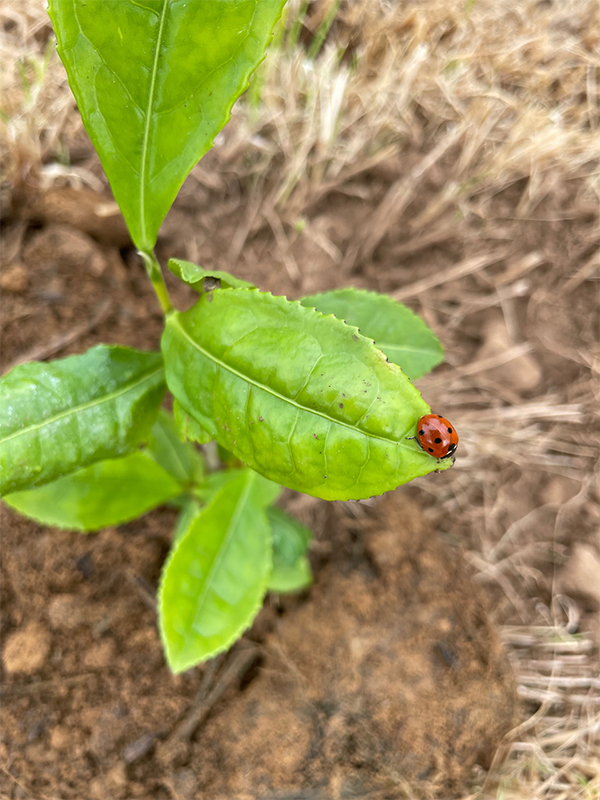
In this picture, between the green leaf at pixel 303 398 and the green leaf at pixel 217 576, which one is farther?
the green leaf at pixel 217 576

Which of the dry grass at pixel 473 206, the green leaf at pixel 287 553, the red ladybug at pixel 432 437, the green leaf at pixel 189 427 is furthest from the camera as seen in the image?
the dry grass at pixel 473 206

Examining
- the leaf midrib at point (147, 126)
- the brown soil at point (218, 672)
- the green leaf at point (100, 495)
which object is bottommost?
the brown soil at point (218, 672)

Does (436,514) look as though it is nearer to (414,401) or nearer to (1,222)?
(414,401)

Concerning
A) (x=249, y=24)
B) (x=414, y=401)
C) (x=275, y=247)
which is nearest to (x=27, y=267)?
(x=275, y=247)

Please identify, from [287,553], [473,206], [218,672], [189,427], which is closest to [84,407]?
[189,427]

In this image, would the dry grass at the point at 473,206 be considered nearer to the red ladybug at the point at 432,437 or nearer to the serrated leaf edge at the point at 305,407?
the serrated leaf edge at the point at 305,407

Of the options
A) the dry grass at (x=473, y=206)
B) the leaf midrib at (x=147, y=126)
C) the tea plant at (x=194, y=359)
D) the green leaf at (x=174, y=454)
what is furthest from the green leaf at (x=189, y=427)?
the dry grass at (x=473, y=206)
